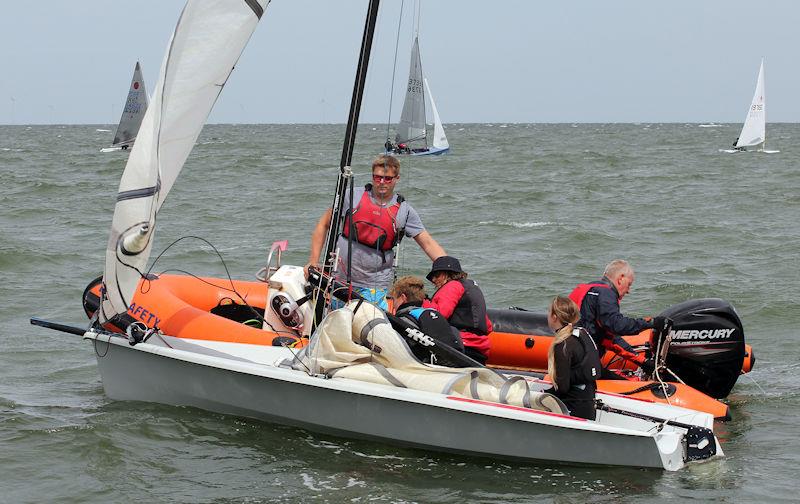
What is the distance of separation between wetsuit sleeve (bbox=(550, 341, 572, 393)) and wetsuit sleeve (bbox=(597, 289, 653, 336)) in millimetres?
980

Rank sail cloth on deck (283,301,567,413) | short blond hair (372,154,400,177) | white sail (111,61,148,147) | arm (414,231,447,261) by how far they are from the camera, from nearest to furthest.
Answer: sail cloth on deck (283,301,567,413) < short blond hair (372,154,400,177) < arm (414,231,447,261) < white sail (111,61,148,147)

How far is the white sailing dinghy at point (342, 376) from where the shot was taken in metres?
5.42

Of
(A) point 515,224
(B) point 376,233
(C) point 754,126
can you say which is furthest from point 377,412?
Answer: (C) point 754,126

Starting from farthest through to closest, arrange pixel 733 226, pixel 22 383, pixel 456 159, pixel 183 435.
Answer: pixel 456 159
pixel 733 226
pixel 22 383
pixel 183 435

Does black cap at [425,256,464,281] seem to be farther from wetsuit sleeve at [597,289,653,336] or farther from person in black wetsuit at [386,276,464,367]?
wetsuit sleeve at [597,289,653,336]

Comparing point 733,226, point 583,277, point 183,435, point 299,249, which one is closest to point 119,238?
point 183,435

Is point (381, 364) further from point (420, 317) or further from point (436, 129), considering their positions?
point (436, 129)

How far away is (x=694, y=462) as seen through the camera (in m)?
5.51

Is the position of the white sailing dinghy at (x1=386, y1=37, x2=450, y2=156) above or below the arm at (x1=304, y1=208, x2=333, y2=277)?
above

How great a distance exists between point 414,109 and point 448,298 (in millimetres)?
31737

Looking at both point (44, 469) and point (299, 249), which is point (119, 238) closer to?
point (44, 469)

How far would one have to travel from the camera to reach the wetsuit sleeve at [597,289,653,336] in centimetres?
629

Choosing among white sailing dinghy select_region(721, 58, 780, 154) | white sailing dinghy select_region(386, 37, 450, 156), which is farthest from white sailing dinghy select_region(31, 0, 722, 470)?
white sailing dinghy select_region(721, 58, 780, 154)

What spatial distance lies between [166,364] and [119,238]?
0.89 m
